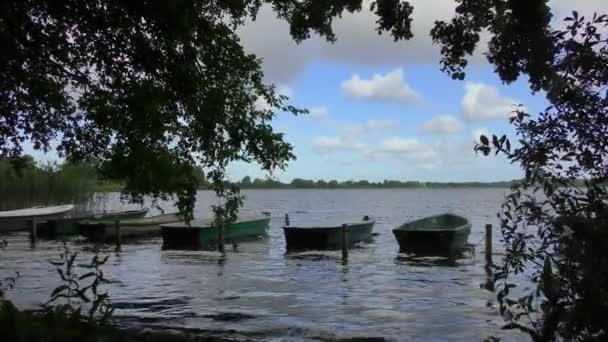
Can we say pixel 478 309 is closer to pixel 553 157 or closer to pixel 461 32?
pixel 461 32

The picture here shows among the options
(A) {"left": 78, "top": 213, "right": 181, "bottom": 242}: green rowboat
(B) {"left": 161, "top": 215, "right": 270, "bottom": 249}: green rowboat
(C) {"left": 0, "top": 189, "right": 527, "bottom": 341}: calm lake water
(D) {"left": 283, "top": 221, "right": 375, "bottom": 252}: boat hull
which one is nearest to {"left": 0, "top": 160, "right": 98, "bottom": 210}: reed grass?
(A) {"left": 78, "top": 213, "right": 181, "bottom": 242}: green rowboat

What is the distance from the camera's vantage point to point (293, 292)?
15961mm

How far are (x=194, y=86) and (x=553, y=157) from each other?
185 inches

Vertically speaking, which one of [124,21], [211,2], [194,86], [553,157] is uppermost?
[211,2]

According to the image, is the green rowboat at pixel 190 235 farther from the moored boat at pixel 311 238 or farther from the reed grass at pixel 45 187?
the reed grass at pixel 45 187

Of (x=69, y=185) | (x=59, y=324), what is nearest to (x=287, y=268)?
(x=59, y=324)

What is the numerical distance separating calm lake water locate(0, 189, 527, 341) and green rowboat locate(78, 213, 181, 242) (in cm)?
432

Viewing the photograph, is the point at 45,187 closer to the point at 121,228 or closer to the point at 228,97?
the point at 121,228

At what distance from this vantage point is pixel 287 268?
70.0 ft

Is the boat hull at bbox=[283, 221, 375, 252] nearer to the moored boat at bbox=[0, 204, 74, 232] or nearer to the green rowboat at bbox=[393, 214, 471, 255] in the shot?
the green rowboat at bbox=[393, 214, 471, 255]

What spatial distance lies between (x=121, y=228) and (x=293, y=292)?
17.5m

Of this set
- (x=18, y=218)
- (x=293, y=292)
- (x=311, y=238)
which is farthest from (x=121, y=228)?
(x=293, y=292)

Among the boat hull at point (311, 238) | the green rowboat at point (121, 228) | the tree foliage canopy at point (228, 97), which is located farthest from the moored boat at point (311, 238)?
the tree foliage canopy at point (228, 97)

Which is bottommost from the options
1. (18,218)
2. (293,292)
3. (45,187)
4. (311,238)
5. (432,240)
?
(293,292)
